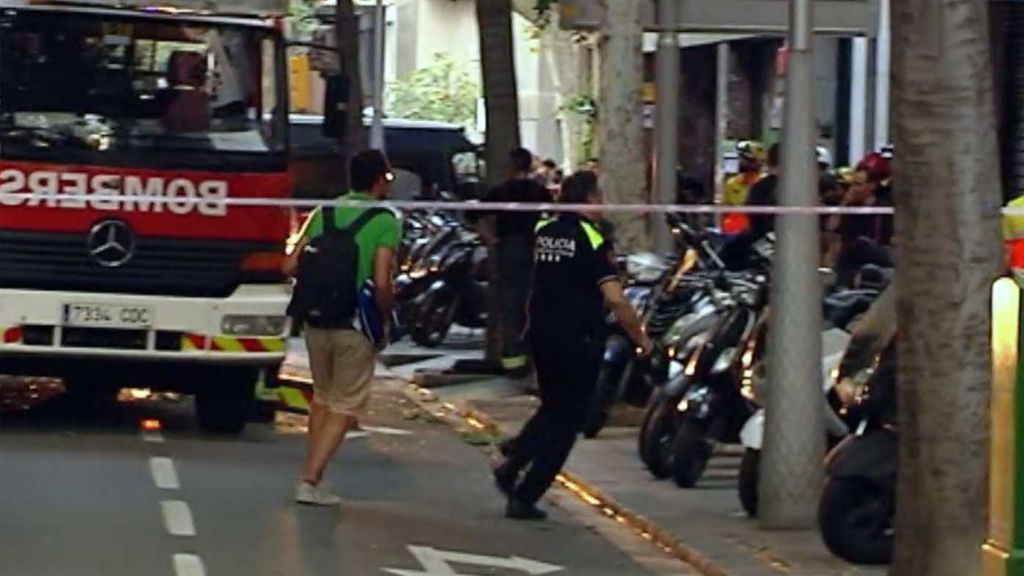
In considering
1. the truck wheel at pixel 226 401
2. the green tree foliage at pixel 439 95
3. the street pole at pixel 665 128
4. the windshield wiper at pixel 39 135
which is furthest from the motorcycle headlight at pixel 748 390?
the green tree foliage at pixel 439 95

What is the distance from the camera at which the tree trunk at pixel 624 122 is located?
1998cm

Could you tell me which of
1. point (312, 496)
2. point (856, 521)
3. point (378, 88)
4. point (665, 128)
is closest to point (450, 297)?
point (665, 128)

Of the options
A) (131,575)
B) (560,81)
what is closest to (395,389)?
(131,575)

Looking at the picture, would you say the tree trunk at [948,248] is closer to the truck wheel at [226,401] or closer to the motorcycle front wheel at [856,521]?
the motorcycle front wheel at [856,521]

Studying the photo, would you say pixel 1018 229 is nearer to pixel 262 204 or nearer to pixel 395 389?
pixel 262 204

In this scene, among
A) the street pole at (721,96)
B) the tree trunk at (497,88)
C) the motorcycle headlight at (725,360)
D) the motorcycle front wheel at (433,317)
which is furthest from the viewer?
the street pole at (721,96)

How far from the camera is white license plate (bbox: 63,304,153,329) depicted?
1612 cm

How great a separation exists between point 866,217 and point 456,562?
24.0 feet

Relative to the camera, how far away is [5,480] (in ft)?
45.7

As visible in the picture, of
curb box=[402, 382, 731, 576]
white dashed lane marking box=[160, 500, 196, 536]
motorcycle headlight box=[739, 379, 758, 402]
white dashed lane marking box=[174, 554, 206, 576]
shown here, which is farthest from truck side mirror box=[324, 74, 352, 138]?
white dashed lane marking box=[174, 554, 206, 576]

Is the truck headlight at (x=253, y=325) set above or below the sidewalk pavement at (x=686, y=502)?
above

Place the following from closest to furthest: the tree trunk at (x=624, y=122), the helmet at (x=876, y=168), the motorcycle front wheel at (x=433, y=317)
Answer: the helmet at (x=876, y=168), the tree trunk at (x=624, y=122), the motorcycle front wheel at (x=433, y=317)

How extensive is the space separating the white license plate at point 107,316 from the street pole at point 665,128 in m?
4.65

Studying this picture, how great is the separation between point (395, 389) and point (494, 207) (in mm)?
5588
